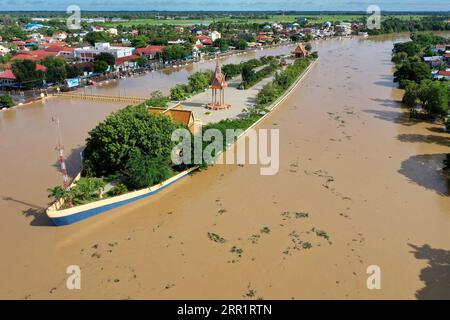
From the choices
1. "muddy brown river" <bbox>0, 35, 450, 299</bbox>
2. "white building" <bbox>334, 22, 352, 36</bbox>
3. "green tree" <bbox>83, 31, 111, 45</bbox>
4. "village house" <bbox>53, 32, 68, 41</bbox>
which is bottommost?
"muddy brown river" <bbox>0, 35, 450, 299</bbox>

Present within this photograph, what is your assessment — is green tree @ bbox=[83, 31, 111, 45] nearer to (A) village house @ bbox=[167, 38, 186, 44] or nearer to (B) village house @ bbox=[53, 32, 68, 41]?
(B) village house @ bbox=[53, 32, 68, 41]

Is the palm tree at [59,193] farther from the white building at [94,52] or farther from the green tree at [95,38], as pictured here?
the green tree at [95,38]

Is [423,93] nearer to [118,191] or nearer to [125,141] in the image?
[125,141]

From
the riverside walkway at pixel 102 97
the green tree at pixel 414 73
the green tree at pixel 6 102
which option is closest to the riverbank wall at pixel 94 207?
the riverside walkway at pixel 102 97

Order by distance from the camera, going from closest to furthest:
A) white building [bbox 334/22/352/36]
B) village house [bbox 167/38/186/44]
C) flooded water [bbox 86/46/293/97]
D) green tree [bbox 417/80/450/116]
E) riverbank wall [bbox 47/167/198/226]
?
1. riverbank wall [bbox 47/167/198/226]
2. green tree [bbox 417/80/450/116]
3. flooded water [bbox 86/46/293/97]
4. village house [bbox 167/38/186/44]
5. white building [bbox 334/22/352/36]

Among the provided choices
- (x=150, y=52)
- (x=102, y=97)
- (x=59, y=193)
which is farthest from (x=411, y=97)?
(x=150, y=52)

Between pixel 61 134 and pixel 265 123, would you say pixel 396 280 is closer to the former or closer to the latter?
pixel 265 123

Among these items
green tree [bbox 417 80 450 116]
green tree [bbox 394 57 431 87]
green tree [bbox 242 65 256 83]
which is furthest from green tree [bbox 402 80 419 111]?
green tree [bbox 242 65 256 83]
